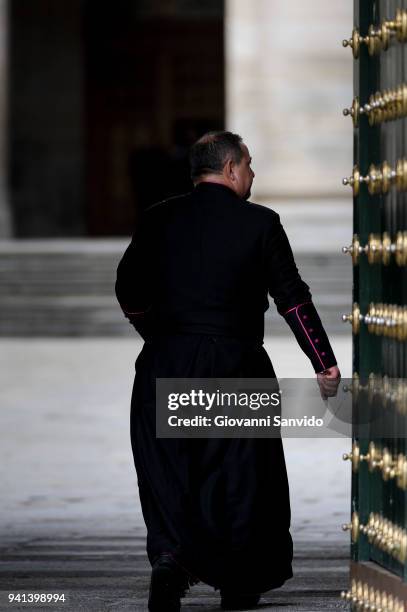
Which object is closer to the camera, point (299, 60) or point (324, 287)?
point (324, 287)

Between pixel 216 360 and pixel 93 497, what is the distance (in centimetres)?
357

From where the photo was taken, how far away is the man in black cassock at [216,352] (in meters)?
5.42

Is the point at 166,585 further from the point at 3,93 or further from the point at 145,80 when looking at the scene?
the point at 145,80

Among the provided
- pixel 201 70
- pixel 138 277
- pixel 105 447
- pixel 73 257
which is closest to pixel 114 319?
pixel 73 257

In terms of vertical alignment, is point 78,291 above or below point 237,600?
below

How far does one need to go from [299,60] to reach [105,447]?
41.1 ft

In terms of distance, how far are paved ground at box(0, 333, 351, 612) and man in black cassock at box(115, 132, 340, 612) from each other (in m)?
0.28

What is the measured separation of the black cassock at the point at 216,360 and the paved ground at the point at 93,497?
28cm

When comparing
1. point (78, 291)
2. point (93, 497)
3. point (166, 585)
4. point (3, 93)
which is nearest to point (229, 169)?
point (166, 585)

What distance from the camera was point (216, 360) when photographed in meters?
5.48

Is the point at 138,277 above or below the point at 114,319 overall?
above

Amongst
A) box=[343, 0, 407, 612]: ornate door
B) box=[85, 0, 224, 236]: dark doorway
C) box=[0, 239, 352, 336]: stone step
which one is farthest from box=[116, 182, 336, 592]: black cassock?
box=[85, 0, 224, 236]: dark doorway

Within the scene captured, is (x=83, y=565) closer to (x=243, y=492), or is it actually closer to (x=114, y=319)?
(x=243, y=492)

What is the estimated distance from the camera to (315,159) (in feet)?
74.1
